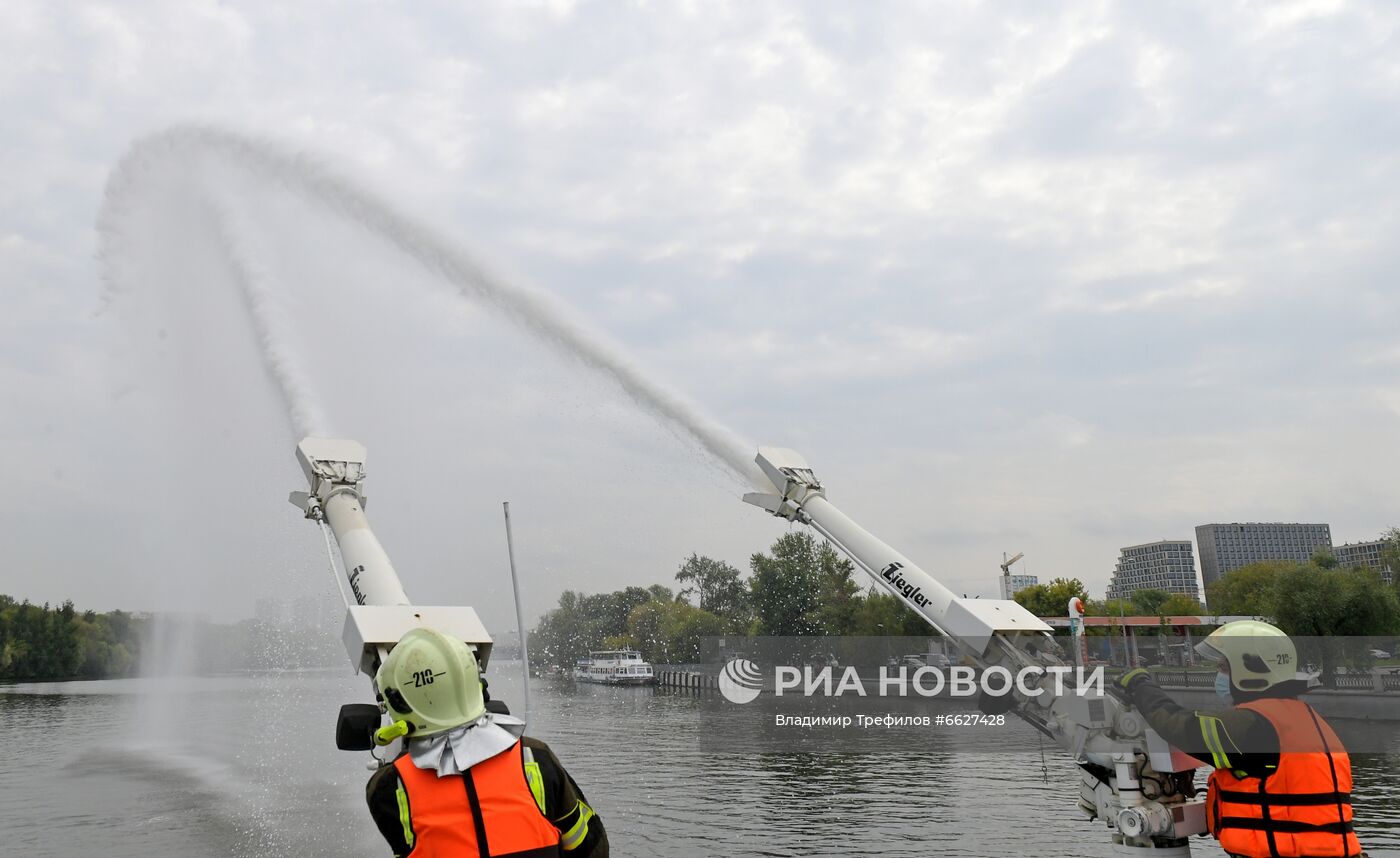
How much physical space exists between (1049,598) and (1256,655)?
9591 cm

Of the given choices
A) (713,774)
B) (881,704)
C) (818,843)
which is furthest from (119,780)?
(881,704)

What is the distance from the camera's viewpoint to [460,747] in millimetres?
4055

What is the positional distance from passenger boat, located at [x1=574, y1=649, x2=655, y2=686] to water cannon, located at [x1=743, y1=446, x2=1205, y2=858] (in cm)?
8691

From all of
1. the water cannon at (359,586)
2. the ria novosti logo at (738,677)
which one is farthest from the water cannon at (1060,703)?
the ria novosti logo at (738,677)

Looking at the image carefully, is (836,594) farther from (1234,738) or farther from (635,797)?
(1234,738)

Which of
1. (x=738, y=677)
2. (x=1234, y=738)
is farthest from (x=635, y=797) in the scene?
(x=738, y=677)

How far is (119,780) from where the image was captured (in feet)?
102

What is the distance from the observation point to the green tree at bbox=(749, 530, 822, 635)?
336 ft

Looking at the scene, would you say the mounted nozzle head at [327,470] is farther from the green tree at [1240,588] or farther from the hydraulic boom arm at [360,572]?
the green tree at [1240,588]

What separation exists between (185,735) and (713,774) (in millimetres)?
27941

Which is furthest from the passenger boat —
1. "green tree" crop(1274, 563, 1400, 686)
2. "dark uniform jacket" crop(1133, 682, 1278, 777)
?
"dark uniform jacket" crop(1133, 682, 1278, 777)

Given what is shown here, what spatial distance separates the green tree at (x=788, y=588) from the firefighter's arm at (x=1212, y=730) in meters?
94.1

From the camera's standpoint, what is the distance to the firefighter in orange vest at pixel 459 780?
12.9 ft

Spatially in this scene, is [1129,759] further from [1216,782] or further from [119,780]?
[119,780]
